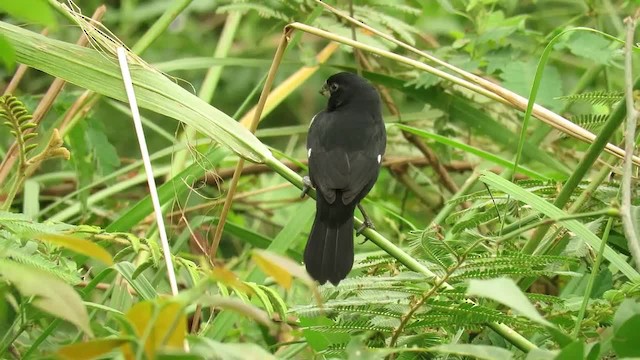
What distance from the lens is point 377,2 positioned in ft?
12.3

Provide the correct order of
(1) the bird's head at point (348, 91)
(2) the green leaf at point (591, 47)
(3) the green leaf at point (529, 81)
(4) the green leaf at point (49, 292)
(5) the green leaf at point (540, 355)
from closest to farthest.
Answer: (4) the green leaf at point (49, 292), (5) the green leaf at point (540, 355), (2) the green leaf at point (591, 47), (3) the green leaf at point (529, 81), (1) the bird's head at point (348, 91)

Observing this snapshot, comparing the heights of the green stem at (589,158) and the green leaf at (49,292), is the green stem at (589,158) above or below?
below

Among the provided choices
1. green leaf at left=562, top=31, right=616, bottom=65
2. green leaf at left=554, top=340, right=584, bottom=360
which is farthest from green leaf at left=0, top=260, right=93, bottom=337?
green leaf at left=562, top=31, right=616, bottom=65

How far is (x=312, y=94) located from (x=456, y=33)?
204 centimetres

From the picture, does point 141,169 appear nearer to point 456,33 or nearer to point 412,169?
point 412,169

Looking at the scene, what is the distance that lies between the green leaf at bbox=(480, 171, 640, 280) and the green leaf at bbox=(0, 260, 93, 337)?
116cm

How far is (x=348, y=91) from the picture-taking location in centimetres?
354

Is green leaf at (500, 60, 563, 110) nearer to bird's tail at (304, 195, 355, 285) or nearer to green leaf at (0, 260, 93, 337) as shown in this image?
bird's tail at (304, 195, 355, 285)

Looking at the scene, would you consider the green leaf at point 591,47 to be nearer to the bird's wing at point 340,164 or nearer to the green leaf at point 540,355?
the bird's wing at point 340,164

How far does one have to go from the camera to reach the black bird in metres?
2.44

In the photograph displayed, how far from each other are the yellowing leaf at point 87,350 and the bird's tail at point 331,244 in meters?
1.17

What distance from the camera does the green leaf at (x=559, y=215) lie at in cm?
206

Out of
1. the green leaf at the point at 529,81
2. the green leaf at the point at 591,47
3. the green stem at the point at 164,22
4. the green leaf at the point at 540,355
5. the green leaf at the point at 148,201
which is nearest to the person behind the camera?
the green leaf at the point at 540,355

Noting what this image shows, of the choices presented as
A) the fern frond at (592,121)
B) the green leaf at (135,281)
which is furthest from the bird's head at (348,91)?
the green leaf at (135,281)
